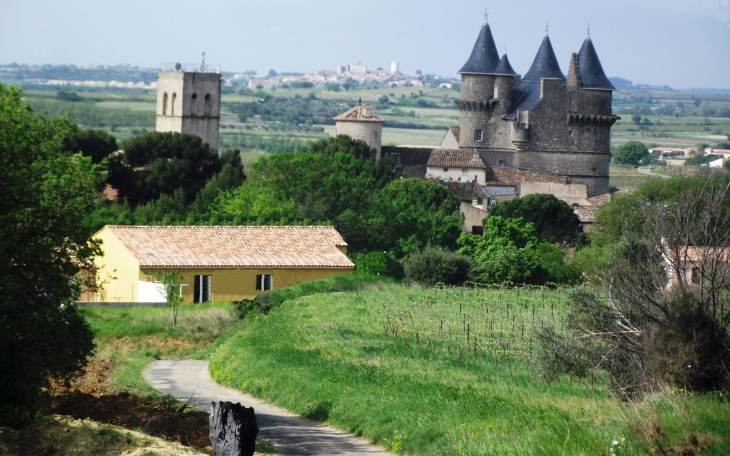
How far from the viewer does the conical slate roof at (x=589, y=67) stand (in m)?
85.9

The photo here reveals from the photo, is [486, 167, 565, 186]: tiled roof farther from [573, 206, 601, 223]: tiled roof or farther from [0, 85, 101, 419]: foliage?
[0, 85, 101, 419]: foliage

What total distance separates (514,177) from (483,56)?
10.7 metres

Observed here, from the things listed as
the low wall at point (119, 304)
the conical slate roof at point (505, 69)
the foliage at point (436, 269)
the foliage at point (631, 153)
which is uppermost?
the conical slate roof at point (505, 69)

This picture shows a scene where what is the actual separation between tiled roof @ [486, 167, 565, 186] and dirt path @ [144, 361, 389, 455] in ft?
197

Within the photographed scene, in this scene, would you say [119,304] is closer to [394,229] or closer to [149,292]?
[149,292]

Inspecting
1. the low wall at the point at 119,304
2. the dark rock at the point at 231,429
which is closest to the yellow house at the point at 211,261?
the low wall at the point at 119,304

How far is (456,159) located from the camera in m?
84.7

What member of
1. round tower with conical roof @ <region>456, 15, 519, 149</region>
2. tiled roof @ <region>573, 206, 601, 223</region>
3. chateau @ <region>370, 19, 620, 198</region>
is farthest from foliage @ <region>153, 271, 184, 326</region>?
round tower with conical roof @ <region>456, 15, 519, 149</region>

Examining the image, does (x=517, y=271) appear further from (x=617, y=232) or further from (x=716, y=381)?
(x=716, y=381)

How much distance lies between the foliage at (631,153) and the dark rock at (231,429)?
5066 inches

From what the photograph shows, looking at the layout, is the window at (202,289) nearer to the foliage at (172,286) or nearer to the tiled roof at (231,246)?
the tiled roof at (231,246)

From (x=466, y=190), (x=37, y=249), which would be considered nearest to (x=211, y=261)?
(x=37, y=249)

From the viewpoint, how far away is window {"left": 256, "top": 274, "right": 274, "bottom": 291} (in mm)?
35125

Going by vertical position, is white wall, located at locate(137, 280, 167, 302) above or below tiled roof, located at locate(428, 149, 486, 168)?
below
